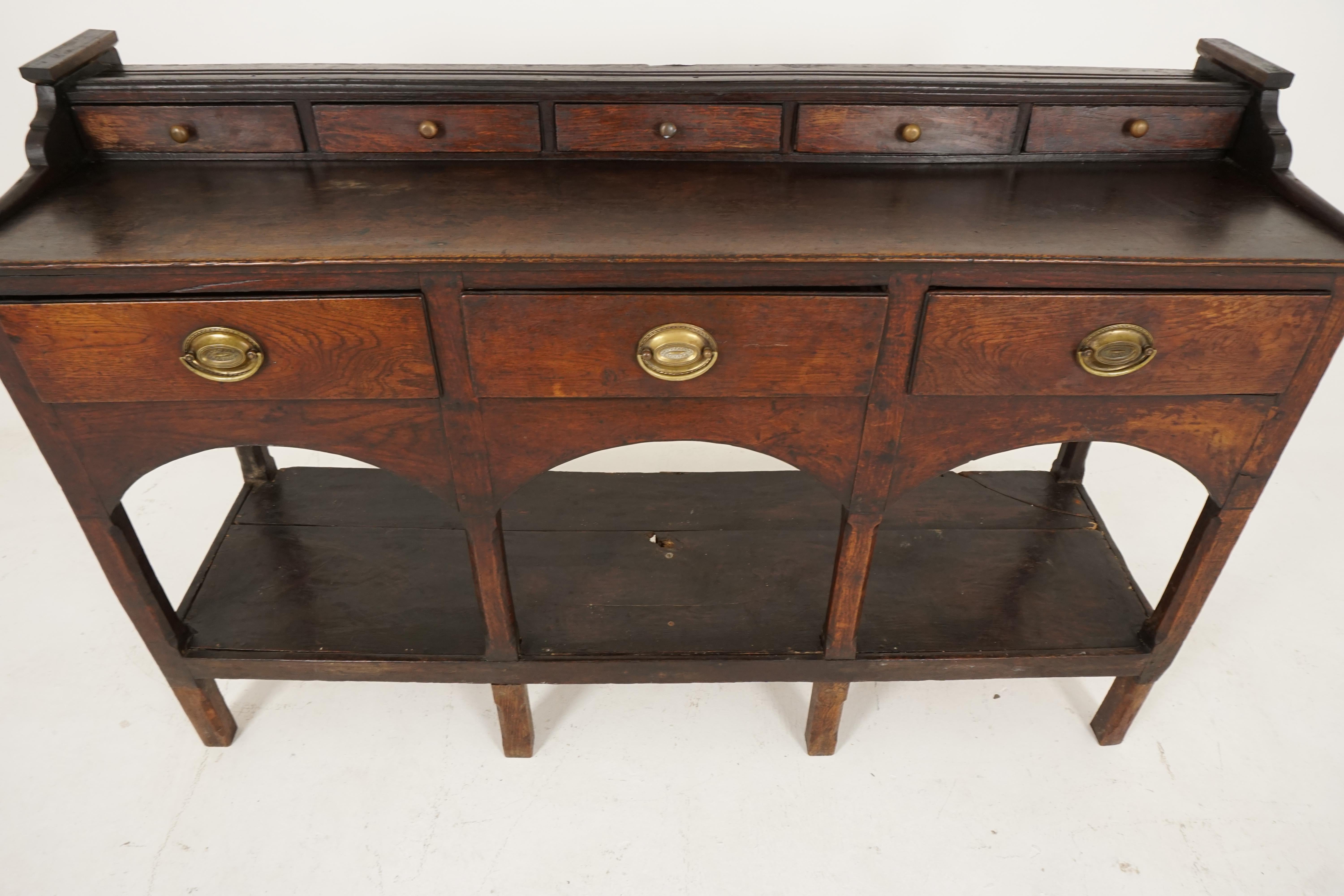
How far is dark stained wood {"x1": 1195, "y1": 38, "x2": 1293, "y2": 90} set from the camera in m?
1.68

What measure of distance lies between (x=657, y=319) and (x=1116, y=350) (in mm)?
748

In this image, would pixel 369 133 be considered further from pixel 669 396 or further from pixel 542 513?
pixel 542 513

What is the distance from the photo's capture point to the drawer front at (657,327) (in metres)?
1.42

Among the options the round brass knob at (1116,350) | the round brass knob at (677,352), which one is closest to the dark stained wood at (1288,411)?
the round brass knob at (1116,350)

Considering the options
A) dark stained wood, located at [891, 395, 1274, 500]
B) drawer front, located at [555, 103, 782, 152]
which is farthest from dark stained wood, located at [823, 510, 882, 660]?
drawer front, located at [555, 103, 782, 152]

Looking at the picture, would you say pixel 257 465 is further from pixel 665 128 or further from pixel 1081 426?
pixel 1081 426

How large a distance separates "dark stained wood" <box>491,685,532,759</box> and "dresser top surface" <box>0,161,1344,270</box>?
3.36 ft

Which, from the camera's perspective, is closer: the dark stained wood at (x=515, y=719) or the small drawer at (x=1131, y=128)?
the small drawer at (x=1131, y=128)

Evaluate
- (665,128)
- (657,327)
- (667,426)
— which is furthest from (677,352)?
(665,128)

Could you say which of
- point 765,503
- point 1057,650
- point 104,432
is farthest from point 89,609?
point 1057,650

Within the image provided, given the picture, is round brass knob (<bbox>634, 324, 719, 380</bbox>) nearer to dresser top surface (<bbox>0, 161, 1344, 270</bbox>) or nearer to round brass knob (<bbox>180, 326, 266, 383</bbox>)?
dresser top surface (<bbox>0, 161, 1344, 270</bbox>)

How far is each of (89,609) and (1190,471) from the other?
2688 mm

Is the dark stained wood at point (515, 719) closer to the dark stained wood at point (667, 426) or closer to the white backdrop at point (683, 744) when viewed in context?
the white backdrop at point (683, 744)

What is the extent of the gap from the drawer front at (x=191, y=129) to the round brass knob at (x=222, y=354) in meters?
0.51
